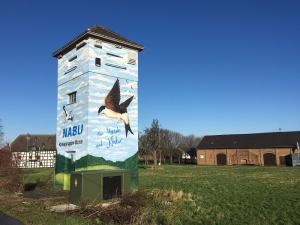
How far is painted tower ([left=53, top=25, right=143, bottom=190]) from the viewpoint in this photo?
1883 cm

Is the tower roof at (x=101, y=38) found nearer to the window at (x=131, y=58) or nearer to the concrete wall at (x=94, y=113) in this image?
the concrete wall at (x=94, y=113)

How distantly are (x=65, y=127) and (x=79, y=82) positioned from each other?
3278 millimetres

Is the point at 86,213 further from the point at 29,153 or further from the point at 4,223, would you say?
Answer: the point at 29,153

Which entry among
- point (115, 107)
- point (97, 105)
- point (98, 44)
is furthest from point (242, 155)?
point (98, 44)

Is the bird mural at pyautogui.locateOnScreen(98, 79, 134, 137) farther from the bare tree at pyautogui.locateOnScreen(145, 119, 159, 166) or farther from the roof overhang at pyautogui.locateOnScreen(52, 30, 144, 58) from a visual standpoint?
the bare tree at pyautogui.locateOnScreen(145, 119, 159, 166)

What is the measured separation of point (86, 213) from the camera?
11.5 metres

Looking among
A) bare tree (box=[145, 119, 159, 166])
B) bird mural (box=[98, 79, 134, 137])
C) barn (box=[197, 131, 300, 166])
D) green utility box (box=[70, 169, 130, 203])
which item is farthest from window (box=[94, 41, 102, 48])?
barn (box=[197, 131, 300, 166])

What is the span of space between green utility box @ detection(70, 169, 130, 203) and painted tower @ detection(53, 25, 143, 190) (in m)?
3.36

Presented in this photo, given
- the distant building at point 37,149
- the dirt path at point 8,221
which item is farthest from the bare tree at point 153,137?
the dirt path at point 8,221

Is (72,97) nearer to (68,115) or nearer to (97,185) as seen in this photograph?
(68,115)

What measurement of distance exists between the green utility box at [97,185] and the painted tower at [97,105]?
3363 millimetres

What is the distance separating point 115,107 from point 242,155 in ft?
158

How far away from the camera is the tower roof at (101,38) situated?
19.4m

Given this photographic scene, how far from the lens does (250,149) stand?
203ft
